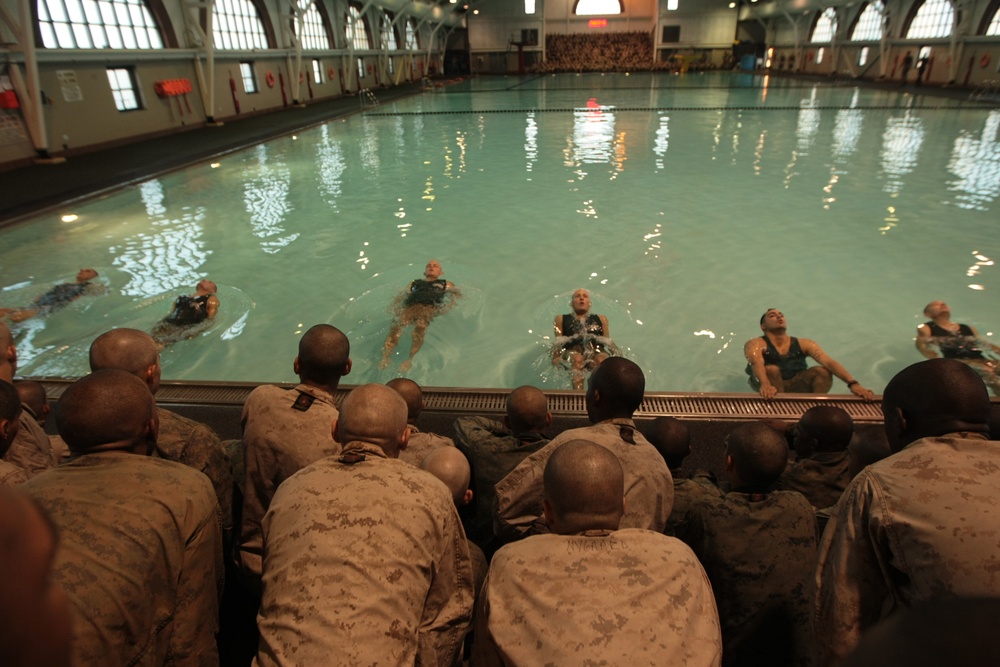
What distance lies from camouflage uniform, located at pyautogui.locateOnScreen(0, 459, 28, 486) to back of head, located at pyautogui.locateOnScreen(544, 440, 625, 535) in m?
1.81

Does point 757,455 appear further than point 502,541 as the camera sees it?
No

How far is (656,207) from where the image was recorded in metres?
8.83

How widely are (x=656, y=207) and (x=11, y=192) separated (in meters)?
11.0

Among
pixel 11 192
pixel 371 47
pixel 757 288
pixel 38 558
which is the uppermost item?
pixel 371 47

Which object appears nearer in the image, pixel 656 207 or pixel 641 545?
pixel 641 545

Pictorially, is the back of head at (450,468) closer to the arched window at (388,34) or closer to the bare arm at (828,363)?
the bare arm at (828,363)

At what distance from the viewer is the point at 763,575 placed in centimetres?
189

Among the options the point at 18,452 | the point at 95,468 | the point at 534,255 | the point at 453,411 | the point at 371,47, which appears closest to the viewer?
the point at 95,468

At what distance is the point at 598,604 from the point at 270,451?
1487 mm

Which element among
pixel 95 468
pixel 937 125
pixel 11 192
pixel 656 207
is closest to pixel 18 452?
pixel 95 468

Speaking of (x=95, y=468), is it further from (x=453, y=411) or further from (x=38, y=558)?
(x=453, y=411)

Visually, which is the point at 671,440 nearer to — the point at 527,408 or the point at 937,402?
the point at 527,408

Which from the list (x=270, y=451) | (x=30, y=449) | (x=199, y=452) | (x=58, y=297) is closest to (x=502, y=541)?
(x=270, y=451)

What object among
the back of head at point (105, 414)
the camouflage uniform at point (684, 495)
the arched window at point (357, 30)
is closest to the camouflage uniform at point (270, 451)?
the back of head at point (105, 414)
